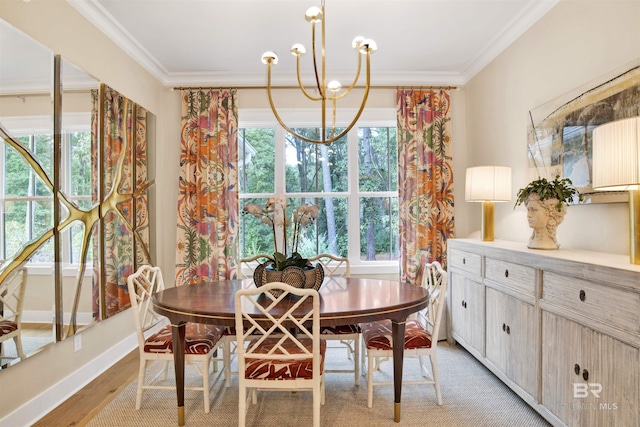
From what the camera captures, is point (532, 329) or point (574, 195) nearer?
point (532, 329)

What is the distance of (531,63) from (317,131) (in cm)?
205

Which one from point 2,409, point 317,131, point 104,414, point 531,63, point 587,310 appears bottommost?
point 104,414

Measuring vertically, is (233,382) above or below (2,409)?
below

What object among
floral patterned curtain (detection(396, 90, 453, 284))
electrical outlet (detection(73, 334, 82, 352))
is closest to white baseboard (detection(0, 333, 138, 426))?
electrical outlet (detection(73, 334, 82, 352))

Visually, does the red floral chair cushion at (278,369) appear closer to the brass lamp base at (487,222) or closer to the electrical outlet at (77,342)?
the electrical outlet at (77,342)

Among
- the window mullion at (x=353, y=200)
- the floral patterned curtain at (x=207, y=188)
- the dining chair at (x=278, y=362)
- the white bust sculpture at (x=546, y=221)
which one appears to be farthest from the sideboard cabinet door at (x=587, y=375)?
the floral patterned curtain at (x=207, y=188)

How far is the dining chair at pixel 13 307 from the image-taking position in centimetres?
189

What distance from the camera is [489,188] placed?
2.87 metres

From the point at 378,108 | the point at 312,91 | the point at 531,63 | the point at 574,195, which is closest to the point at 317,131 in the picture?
the point at 312,91

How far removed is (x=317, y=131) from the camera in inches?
158

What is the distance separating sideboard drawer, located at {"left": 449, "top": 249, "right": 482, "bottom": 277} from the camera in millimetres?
2806

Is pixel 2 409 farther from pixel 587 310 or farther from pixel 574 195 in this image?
pixel 574 195

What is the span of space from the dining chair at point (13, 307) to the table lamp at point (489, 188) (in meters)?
3.06

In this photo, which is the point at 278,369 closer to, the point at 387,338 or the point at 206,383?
Result: the point at 206,383
